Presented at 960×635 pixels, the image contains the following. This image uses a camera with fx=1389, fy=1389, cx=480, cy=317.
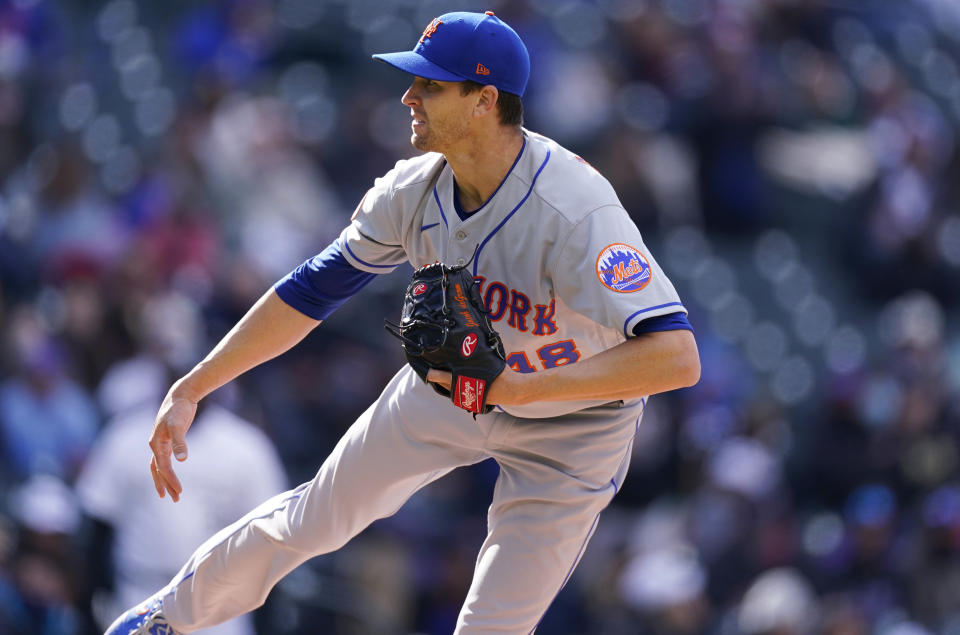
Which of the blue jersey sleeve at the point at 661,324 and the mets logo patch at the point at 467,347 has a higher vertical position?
the mets logo patch at the point at 467,347

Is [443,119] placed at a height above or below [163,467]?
above

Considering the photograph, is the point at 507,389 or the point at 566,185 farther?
the point at 566,185

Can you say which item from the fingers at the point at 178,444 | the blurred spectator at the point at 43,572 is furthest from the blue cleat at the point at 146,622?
the blurred spectator at the point at 43,572

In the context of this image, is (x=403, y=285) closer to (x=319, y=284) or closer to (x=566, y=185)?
(x=319, y=284)

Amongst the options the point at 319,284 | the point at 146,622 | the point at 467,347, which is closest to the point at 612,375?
the point at 467,347

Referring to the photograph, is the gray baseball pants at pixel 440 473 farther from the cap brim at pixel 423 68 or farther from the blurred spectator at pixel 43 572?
the blurred spectator at pixel 43 572

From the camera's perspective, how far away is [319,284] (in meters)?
3.80

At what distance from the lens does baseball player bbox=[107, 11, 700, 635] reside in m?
3.28

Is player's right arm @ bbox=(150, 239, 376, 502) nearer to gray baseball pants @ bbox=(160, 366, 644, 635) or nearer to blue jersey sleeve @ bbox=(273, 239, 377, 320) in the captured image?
blue jersey sleeve @ bbox=(273, 239, 377, 320)

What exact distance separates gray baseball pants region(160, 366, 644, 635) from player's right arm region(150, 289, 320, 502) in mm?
305

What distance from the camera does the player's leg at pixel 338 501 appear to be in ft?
12.3

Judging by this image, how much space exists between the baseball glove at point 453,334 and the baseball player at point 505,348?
5 cm

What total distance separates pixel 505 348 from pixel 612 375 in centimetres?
46

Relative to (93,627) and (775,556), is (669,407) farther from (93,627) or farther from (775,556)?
(93,627)
